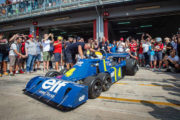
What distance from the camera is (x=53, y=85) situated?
7.30 ft

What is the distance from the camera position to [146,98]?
2410 millimetres

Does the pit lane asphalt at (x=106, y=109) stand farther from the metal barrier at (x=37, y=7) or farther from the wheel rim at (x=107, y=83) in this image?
the metal barrier at (x=37, y=7)

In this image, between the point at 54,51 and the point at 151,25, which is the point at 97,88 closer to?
the point at 54,51

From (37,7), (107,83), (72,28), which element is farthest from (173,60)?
(72,28)

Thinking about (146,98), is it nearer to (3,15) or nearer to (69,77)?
(69,77)

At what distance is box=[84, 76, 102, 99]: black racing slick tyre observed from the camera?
233cm

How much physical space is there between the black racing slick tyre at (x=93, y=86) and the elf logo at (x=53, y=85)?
505 mm

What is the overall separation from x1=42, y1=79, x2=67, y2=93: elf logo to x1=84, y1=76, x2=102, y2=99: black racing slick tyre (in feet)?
1.66

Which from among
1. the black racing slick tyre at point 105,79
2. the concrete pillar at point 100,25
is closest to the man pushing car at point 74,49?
the black racing slick tyre at point 105,79

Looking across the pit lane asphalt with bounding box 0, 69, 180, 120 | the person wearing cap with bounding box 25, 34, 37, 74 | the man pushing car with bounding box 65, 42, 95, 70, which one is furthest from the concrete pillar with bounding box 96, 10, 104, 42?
the pit lane asphalt with bounding box 0, 69, 180, 120

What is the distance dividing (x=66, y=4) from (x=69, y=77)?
947 centimetres

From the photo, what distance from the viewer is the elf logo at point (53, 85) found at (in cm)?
210

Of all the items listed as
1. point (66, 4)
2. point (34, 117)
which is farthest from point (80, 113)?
point (66, 4)

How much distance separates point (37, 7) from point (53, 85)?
39.3 ft
